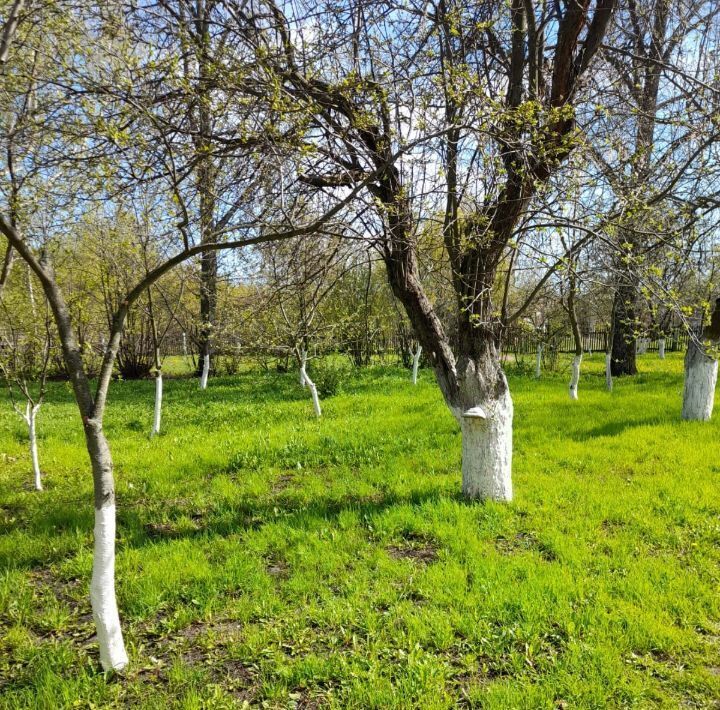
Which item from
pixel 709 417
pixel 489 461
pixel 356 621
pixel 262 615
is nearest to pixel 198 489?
pixel 262 615

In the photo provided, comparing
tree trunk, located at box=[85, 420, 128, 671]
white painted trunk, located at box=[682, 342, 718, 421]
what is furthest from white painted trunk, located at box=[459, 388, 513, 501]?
white painted trunk, located at box=[682, 342, 718, 421]

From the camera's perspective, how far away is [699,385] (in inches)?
283

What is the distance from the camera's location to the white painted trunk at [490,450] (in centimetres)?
459

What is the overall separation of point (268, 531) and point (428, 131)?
11.9 ft

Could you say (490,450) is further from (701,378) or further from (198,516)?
(701,378)

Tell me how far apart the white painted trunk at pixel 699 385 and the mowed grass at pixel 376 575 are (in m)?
0.39

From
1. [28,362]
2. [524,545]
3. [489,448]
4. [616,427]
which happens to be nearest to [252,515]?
[489,448]

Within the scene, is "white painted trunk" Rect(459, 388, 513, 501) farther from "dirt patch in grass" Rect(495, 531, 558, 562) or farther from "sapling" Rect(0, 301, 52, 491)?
"sapling" Rect(0, 301, 52, 491)

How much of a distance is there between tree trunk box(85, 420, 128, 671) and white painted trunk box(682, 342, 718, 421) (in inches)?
314

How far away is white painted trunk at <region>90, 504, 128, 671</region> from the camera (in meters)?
2.69

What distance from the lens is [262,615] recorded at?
10.5 feet

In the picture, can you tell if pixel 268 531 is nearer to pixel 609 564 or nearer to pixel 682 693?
pixel 609 564

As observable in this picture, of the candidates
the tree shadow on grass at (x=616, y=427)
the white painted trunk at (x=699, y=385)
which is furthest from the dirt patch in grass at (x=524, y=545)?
the white painted trunk at (x=699, y=385)

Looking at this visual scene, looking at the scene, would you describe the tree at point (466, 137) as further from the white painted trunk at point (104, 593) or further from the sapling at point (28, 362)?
the sapling at point (28, 362)
